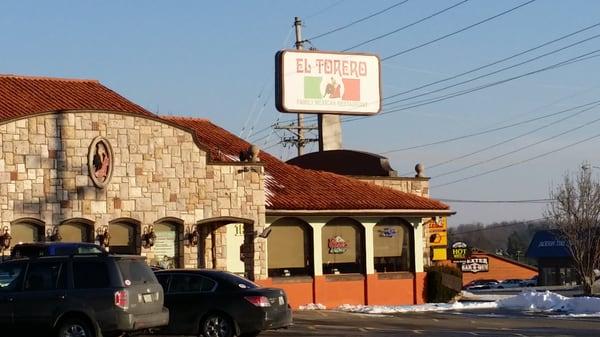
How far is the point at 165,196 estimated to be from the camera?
31109mm

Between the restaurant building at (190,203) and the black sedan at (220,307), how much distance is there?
29.2ft

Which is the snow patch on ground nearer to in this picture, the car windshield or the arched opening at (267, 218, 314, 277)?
the arched opening at (267, 218, 314, 277)

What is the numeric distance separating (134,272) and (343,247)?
61.8 feet

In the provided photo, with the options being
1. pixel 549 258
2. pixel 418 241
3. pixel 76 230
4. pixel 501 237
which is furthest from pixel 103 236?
pixel 501 237

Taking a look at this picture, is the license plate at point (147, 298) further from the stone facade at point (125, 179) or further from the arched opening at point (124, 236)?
the arched opening at point (124, 236)

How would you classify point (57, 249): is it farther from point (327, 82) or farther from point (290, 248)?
point (327, 82)

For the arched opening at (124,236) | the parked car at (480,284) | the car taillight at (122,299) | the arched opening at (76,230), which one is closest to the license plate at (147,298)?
the car taillight at (122,299)

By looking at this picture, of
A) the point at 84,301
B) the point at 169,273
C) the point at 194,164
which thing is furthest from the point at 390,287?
the point at 84,301

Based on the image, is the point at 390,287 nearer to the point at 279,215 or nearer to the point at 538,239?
the point at 279,215

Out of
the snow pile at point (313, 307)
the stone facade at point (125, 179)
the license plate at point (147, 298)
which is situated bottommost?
the snow pile at point (313, 307)

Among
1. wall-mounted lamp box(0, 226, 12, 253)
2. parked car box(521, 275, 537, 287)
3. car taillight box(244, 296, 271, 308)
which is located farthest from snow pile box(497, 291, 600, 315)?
parked car box(521, 275, 537, 287)

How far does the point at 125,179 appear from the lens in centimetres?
3025

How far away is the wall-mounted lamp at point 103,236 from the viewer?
29641 millimetres

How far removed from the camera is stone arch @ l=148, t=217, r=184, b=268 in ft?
103
